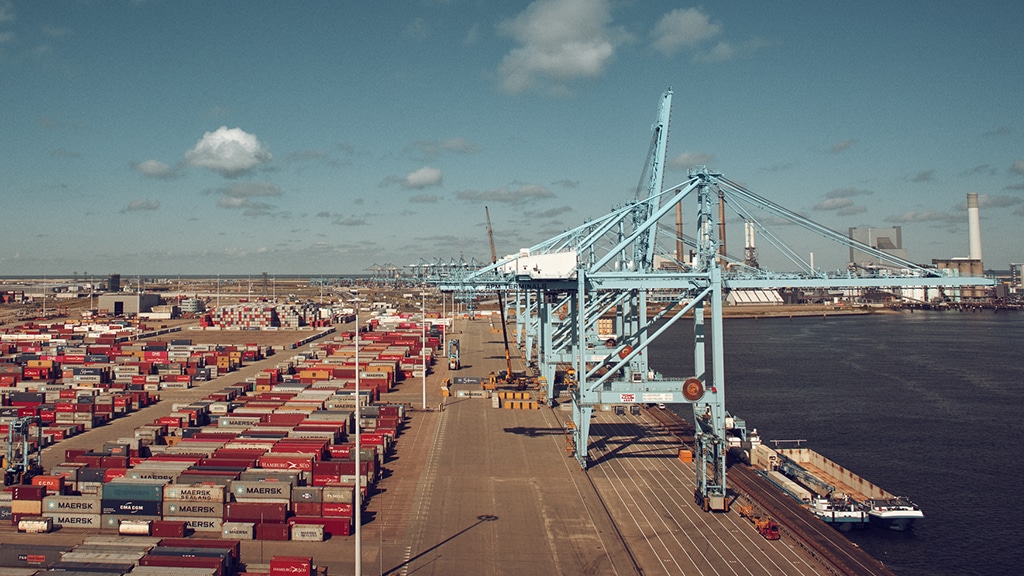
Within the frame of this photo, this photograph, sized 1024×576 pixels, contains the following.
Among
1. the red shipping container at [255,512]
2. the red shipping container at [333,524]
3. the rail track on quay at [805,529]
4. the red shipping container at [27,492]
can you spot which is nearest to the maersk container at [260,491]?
the red shipping container at [255,512]

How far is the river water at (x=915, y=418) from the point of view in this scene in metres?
27.5

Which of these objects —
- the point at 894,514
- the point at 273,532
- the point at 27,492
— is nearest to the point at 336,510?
the point at 273,532

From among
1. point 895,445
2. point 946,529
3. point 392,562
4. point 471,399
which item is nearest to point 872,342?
point 895,445

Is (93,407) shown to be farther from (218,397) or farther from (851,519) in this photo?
(851,519)

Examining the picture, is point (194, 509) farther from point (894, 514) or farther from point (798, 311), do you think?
point (798, 311)

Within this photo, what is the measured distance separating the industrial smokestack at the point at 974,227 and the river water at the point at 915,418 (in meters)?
64.7

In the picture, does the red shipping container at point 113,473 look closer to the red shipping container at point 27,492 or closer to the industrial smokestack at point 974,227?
the red shipping container at point 27,492

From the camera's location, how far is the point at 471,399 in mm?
53125

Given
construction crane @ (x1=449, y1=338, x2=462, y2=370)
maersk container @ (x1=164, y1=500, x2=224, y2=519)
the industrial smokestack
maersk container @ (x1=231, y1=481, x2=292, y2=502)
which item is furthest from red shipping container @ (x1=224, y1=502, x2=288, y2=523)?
the industrial smokestack

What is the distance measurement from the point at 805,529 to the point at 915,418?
1126 inches

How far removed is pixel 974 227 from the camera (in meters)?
162

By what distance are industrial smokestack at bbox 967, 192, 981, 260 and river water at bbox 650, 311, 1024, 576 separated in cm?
6473

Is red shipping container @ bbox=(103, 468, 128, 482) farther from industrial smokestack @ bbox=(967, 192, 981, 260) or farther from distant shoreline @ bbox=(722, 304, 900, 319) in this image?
industrial smokestack @ bbox=(967, 192, 981, 260)

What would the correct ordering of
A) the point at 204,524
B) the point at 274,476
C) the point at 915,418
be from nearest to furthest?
1. the point at 204,524
2. the point at 274,476
3. the point at 915,418
